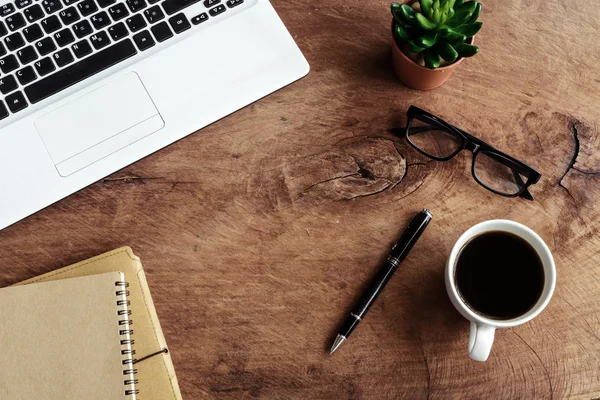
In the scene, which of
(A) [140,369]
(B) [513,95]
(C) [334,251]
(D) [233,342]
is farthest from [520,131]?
(A) [140,369]

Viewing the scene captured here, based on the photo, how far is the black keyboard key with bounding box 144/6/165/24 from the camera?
2.56 ft

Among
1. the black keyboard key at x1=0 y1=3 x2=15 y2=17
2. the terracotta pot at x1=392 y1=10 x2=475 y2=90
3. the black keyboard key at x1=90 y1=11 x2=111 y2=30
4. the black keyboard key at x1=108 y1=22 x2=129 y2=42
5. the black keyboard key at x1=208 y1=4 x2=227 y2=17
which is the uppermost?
the black keyboard key at x1=0 y1=3 x2=15 y2=17

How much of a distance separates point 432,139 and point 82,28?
48 centimetres

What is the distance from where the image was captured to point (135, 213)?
0.79m

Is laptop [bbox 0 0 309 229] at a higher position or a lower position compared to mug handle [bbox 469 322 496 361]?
higher

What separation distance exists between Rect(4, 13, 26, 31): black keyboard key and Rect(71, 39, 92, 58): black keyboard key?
2.8 inches

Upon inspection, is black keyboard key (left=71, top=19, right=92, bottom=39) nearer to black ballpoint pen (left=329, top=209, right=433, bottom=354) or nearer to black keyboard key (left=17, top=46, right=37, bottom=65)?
black keyboard key (left=17, top=46, right=37, bottom=65)

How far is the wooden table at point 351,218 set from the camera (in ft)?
2.51

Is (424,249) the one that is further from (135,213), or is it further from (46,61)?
(46,61)

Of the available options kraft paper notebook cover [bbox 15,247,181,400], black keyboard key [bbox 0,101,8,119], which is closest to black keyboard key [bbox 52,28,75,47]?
black keyboard key [bbox 0,101,8,119]

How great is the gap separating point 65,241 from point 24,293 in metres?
0.08

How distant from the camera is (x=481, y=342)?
702 millimetres

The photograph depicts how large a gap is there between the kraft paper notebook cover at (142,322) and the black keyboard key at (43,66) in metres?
0.24

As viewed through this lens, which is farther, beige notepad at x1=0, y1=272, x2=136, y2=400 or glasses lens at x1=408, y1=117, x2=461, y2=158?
glasses lens at x1=408, y1=117, x2=461, y2=158
